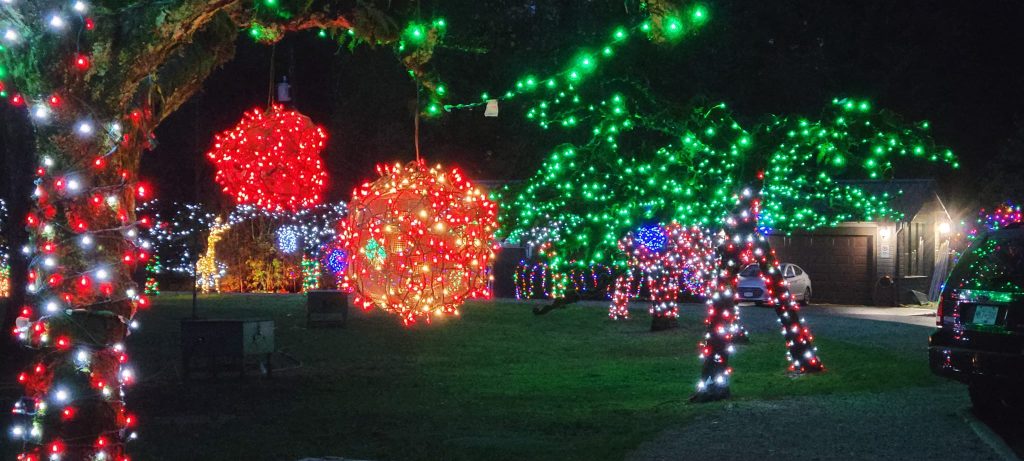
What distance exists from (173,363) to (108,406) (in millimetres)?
10504

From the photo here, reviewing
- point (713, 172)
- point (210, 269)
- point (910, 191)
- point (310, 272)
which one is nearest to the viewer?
point (713, 172)

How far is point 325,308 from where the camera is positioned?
21.5 m

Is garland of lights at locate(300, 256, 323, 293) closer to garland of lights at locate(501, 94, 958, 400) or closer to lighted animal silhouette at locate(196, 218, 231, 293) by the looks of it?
lighted animal silhouette at locate(196, 218, 231, 293)

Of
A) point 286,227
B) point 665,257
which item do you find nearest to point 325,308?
point 665,257

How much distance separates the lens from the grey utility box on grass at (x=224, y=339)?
13.4 metres

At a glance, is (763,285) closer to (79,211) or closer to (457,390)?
(457,390)

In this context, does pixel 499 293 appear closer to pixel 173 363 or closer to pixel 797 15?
pixel 797 15

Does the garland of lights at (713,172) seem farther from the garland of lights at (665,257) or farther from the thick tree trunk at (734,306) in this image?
the garland of lights at (665,257)

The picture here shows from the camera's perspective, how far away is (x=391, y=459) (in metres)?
8.62

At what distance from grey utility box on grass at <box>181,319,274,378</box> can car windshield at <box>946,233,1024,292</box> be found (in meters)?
8.24

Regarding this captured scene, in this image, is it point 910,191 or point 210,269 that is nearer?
point 910,191

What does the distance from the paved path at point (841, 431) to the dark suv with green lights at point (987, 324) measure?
40 centimetres

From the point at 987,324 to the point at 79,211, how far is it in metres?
7.52

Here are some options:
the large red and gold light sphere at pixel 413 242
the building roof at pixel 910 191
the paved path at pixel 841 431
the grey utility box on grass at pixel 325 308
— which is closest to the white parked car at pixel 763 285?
the building roof at pixel 910 191
